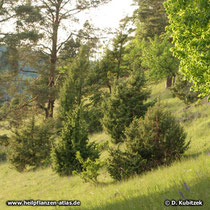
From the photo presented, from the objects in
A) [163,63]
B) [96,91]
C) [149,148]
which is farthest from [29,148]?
[163,63]

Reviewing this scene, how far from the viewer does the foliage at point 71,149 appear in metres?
13.5

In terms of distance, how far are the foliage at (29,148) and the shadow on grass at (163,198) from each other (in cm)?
1372

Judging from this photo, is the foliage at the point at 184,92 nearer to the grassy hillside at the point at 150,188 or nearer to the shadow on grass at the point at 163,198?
the grassy hillside at the point at 150,188

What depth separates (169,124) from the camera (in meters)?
9.90

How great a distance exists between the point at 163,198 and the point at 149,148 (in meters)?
4.94

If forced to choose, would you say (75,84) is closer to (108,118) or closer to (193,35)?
(108,118)

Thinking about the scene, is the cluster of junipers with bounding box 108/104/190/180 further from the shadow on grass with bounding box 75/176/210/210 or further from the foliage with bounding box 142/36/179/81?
the foliage with bounding box 142/36/179/81

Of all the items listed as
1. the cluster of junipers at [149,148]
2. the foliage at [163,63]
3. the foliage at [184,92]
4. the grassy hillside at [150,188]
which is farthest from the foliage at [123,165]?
the foliage at [163,63]

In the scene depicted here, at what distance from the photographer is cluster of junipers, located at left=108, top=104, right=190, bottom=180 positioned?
30.7ft

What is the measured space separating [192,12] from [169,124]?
188 inches

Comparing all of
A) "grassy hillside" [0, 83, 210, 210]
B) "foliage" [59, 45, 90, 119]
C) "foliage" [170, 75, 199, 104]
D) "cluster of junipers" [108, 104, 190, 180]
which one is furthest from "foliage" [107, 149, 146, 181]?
"foliage" [59, 45, 90, 119]

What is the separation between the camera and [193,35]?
7230mm

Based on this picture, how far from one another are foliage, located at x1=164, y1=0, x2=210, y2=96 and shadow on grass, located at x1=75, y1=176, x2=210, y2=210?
3589 mm

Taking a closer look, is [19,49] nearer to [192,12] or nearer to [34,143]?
[34,143]
